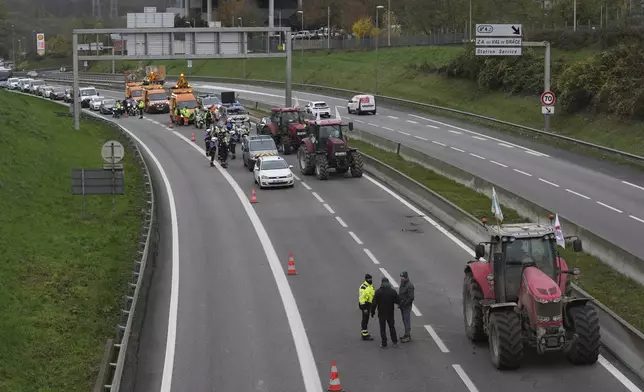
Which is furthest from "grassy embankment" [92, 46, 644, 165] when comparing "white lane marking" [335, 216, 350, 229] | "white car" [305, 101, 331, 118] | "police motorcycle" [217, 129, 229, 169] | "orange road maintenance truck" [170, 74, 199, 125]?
"orange road maintenance truck" [170, 74, 199, 125]

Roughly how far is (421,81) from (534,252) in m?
74.4

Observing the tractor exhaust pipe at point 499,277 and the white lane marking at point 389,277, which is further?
the white lane marking at point 389,277

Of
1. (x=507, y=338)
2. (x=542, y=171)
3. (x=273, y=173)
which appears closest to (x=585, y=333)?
(x=507, y=338)

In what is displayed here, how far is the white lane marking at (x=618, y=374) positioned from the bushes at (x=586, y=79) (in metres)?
39.2

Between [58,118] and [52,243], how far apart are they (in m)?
45.2

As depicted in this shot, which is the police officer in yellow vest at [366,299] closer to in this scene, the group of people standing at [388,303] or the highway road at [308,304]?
the group of people standing at [388,303]

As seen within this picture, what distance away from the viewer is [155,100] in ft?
267

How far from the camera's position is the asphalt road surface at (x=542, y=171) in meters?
33.4

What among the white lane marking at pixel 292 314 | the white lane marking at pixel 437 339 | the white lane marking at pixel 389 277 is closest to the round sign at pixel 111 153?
the white lane marking at pixel 292 314

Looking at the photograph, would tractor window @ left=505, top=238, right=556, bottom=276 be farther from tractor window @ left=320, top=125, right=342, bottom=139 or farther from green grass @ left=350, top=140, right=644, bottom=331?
tractor window @ left=320, top=125, right=342, bottom=139

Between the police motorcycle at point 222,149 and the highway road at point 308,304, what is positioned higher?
the police motorcycle at point 222,149

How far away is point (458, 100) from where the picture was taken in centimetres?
8062

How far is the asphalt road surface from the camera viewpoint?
110 feet

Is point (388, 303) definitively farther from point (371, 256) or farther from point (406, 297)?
point (371, 256)
